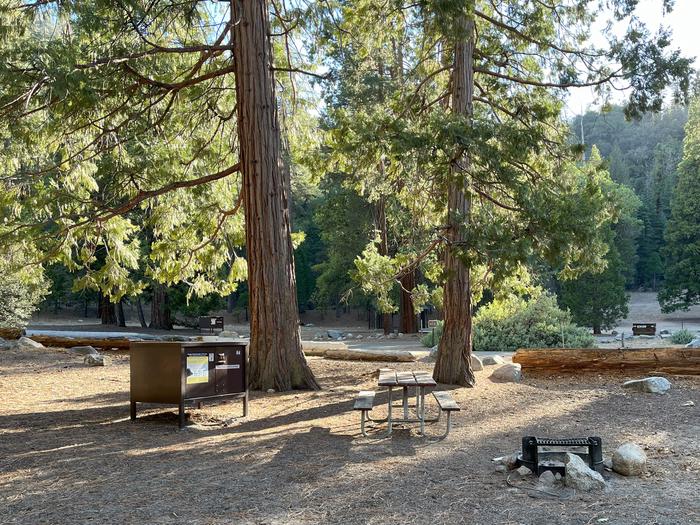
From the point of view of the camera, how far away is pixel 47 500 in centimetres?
461

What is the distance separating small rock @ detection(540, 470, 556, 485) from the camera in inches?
188

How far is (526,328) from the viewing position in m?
17.1

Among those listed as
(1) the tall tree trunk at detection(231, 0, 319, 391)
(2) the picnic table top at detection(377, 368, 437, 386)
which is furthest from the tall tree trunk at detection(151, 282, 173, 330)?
(2) the picnic table top at detection(377, 368, 437, 386)

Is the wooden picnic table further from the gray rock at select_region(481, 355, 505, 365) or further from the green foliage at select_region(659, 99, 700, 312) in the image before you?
the green foliage at select_region(659, 99, 700, 312)

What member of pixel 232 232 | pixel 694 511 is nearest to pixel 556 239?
pixel 694 511

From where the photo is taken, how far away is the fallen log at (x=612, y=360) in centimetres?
1114

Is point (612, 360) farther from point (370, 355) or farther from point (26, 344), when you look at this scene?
point (26, 344)

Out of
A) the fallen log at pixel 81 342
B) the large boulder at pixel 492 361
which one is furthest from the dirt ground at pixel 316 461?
the fallen log at pixel 81 342

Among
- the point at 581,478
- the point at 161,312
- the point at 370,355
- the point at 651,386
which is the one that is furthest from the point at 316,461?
the point at 161,312

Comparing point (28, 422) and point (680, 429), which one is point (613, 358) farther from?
point (28, 422)

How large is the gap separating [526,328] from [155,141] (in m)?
10.1

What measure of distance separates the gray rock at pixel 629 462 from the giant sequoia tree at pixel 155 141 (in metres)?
5.31

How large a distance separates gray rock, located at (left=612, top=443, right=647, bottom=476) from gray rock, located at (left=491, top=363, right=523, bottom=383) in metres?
5.49

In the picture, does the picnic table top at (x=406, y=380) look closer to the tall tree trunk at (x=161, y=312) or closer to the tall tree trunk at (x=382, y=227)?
the tall tree trunk at (x=382, y=227)
